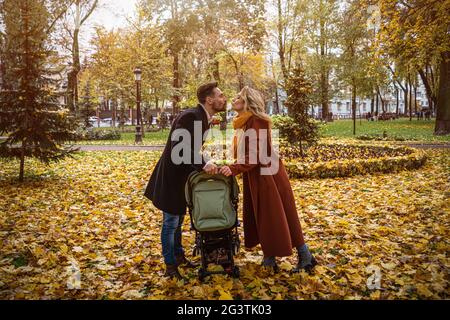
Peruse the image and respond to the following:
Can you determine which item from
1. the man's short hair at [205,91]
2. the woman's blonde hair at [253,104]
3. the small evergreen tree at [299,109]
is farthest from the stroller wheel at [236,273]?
the small evergreen tree at [299,109]

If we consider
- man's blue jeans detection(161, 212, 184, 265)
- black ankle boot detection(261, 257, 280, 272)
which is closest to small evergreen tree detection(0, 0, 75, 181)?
man's blue jeans detection(161, 212, 184, 265)

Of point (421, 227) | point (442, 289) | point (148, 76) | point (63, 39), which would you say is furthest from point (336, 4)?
point (442, 289)

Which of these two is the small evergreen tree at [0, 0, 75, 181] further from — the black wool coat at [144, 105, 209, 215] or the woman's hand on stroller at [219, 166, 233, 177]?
the woman's hand on stroller at [219, 166, 233, 177]

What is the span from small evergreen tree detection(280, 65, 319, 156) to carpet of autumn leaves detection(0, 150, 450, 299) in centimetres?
247

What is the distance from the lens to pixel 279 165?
13.4 feet

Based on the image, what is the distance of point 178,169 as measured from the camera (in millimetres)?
3932

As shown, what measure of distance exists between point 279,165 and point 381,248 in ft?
6.78

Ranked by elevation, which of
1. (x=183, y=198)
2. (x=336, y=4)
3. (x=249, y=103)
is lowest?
(x=183, y=198)

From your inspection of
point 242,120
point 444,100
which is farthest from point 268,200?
point 444,100

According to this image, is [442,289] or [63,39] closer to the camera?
[442,289]

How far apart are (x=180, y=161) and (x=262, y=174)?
0.92m

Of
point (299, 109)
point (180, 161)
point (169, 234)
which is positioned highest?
point (299, 109)

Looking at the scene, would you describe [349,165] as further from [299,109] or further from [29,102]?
[29,102]

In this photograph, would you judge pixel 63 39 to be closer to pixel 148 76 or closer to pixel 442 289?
pixel 148 76
